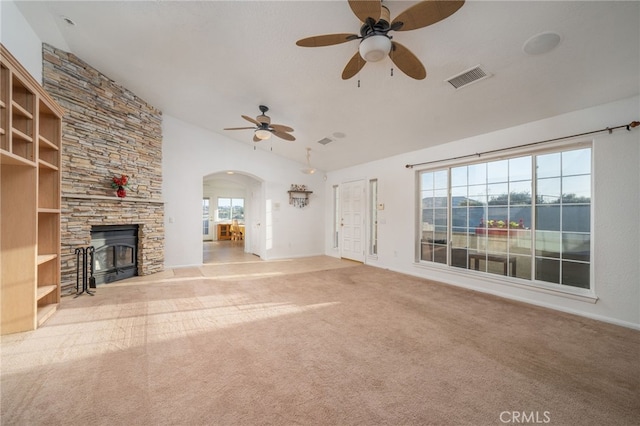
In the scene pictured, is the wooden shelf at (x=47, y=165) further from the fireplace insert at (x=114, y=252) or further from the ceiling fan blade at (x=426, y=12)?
the ceiling fan blade at (x=426, y=12)

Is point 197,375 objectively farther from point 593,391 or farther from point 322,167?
point 322,167

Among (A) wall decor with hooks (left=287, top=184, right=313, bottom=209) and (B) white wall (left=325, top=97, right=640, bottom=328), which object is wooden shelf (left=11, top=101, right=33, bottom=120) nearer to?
(A) wall decor with hooks (left=287, top=184, right=313, bottom=209)

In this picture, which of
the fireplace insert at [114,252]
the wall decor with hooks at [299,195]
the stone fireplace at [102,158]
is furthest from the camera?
the wall decor with hooks at [299,195]

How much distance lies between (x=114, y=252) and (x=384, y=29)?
18.8 feet

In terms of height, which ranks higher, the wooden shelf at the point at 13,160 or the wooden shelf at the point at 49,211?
the wooden shelf at the point at 13,160

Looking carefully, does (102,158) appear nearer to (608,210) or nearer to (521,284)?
(521,284)

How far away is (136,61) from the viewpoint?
159 inches

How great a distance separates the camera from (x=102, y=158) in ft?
15.3

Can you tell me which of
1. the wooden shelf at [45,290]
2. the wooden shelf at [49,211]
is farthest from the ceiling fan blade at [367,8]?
the wooden shelf at [45,290]

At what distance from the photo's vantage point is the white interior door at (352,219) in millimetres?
7094

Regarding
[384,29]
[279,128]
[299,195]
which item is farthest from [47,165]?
[299,195]

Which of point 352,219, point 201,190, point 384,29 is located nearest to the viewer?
point 384,29

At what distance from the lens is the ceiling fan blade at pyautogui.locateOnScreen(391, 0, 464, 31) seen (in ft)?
5.64

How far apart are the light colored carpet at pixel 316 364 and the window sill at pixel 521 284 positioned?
0.28 meters
